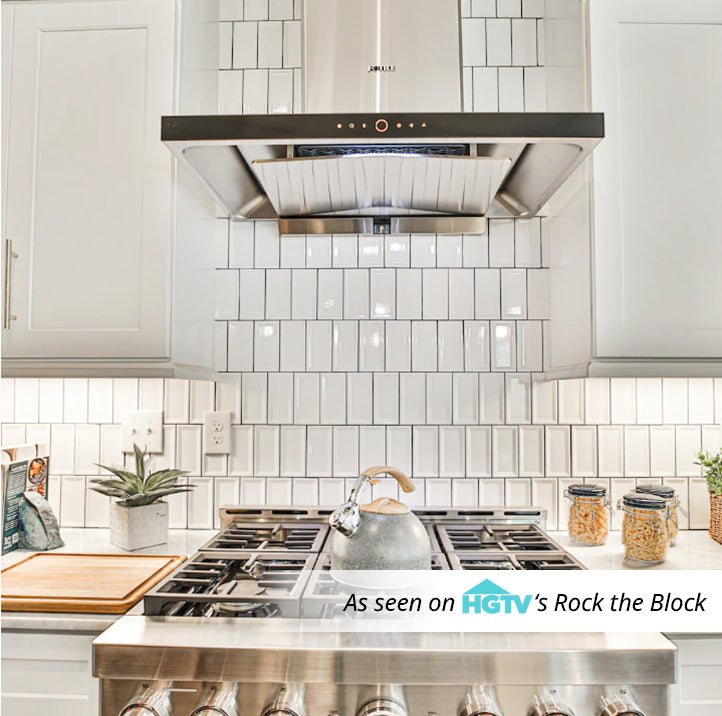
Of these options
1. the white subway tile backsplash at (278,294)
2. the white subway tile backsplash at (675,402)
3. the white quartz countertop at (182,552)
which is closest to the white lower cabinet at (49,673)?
the white quartz countertop at (182,552)

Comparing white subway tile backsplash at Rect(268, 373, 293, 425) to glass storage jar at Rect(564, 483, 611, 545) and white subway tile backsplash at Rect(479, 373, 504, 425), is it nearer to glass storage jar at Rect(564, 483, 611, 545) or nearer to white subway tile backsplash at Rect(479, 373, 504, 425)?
white subway tile backsplash at Rect(479, 373, 504, 425)

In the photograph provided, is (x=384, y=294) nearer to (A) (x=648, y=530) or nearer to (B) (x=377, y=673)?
(A) (x=648, y=530)

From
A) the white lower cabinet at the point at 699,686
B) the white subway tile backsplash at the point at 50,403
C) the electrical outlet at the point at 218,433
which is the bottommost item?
the white lower cabinet at the point at 699,686

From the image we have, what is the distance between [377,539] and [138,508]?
0.72 metres

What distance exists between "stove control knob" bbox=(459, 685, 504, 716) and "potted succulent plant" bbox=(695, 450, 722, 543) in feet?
3.13

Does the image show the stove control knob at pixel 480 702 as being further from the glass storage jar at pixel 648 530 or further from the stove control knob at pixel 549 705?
the glass storage jar at pixel 648 530

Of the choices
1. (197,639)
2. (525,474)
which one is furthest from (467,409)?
(197,639)

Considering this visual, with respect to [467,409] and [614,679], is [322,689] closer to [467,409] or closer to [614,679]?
[614,679]

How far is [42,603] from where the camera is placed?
3.89 ft

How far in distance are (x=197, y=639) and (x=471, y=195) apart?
1.23 meters

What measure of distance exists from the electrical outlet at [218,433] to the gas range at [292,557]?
18 centimetres

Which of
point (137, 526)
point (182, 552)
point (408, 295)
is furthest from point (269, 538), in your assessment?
point (408, 295)

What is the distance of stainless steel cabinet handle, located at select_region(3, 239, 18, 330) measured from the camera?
144cm

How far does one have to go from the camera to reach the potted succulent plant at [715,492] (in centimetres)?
161
